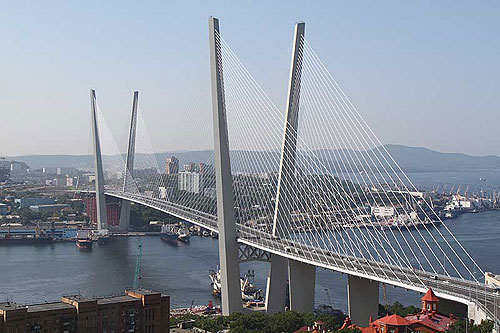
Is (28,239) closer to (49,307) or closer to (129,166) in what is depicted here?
(129,166)

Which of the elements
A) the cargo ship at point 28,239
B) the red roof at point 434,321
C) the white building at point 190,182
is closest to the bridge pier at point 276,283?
the red roof at point 434,321

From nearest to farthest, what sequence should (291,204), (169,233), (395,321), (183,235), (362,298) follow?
(395,321), (362,298), (291,204), (183,235), (169,233)

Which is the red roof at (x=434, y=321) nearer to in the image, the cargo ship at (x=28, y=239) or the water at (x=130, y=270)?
the water at (x=130, y=270)

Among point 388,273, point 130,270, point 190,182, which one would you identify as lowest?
point 130,270

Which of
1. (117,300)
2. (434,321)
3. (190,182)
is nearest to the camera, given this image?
(434,321)

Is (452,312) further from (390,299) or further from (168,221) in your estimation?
(168,221)

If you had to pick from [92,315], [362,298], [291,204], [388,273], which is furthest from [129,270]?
[388,273]

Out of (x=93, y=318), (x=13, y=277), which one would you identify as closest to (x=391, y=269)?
(x=93, y=318)
